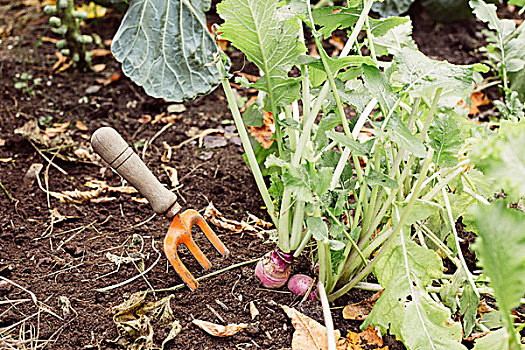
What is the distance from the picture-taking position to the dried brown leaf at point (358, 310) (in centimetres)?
127

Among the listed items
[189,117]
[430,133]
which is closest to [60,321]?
[430,133]

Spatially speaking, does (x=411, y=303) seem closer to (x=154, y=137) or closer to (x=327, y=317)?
(x=327, y=317)

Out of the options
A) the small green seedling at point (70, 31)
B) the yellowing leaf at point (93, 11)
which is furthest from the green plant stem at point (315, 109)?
the yellowing leaf at point (93, 11)

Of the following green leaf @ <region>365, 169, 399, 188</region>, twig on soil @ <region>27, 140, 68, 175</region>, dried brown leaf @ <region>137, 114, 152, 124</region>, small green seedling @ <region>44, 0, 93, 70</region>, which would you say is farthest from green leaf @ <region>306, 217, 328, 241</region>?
small green seedling @ <region>44, 0, 93, 70</region>

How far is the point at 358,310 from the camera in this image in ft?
4.22

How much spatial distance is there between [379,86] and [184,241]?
599 millimetres

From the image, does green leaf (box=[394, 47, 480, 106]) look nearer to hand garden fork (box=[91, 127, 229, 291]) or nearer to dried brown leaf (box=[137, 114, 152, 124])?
hand garden fork (box=[91, 127, 229, 291])

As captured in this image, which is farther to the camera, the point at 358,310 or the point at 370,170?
the point at 358,310

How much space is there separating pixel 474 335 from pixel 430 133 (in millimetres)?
475

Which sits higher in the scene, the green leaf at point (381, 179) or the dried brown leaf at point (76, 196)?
the green leaf at point (381, 179)

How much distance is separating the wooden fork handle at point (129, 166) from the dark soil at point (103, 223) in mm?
217

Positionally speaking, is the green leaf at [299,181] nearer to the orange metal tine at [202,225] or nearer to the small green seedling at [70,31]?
the orange metal tine at [202,225]

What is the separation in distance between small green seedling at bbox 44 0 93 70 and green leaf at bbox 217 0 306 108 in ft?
4.27

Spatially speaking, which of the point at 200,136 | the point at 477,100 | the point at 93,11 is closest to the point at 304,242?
the point at 200,136
